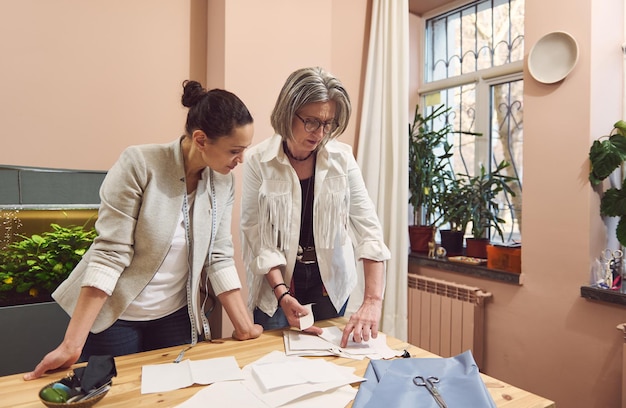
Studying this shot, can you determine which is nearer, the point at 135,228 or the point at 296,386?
the point at 296,386

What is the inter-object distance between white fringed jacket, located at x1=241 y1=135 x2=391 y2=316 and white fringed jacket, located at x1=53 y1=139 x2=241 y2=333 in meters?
0.24

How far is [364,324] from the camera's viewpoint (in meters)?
1.33

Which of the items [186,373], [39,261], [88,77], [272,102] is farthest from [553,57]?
[39,261]

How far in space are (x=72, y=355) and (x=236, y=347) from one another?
0.41 metres

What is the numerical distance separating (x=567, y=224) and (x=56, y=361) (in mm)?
2218

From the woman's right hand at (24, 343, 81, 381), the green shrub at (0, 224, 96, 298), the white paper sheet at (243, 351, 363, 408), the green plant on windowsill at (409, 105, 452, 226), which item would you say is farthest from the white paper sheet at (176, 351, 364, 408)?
the green plant on windowsill at (409, 105, 452, 226)

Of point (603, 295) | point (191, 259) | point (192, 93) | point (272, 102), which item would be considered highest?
point (272, 102)

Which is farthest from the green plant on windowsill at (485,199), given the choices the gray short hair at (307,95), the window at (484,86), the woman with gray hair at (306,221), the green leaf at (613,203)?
the gray short hair at (307,95)

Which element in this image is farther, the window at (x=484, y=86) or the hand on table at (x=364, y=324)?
the window at (x=484, y=86)

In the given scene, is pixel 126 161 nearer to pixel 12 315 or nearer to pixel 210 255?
pixel 210 255

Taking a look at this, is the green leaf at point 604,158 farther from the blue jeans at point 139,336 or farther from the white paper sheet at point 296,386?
the blue jeans at point 139,336

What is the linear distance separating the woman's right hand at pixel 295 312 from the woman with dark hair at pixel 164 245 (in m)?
0.11

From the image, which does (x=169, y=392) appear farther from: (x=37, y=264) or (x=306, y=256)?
(x=37, y=264)

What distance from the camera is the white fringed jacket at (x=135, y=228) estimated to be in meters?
1.17
